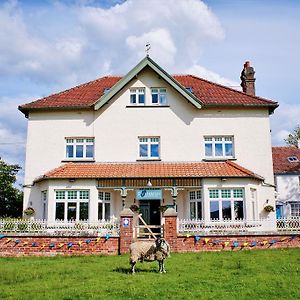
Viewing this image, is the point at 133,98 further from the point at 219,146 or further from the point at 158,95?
the point at 219,146

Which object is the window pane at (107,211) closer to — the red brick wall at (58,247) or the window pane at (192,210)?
the window pane at (192,210)

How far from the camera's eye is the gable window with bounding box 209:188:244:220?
21656mm

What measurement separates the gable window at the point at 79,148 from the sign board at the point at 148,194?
13.7 feet

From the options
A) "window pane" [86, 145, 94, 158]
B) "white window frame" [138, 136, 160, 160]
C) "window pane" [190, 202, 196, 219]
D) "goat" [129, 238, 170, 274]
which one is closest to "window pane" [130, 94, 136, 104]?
"white window frame" [138, 136, 160, 160]

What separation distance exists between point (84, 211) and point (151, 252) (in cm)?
1047

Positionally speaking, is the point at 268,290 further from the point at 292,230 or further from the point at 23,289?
the point at 292,230

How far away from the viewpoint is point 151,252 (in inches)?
484

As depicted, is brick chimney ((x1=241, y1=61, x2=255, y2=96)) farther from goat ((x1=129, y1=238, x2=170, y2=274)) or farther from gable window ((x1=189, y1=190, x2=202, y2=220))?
goat ((x1=129, y1=238, x2=170, y2=274))

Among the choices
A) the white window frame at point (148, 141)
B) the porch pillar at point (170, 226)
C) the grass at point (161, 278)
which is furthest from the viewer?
the white window frame at point (148, 141)

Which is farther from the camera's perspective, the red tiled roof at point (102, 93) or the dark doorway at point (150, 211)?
the red tiled roof at point (102, 93)

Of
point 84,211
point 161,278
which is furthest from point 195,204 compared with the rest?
point 161,278

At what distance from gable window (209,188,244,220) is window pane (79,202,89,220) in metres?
7.02

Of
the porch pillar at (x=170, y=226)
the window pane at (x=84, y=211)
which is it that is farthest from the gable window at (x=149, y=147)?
the porch pillar at (x=170, y=226)

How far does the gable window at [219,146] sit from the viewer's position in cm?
2459
